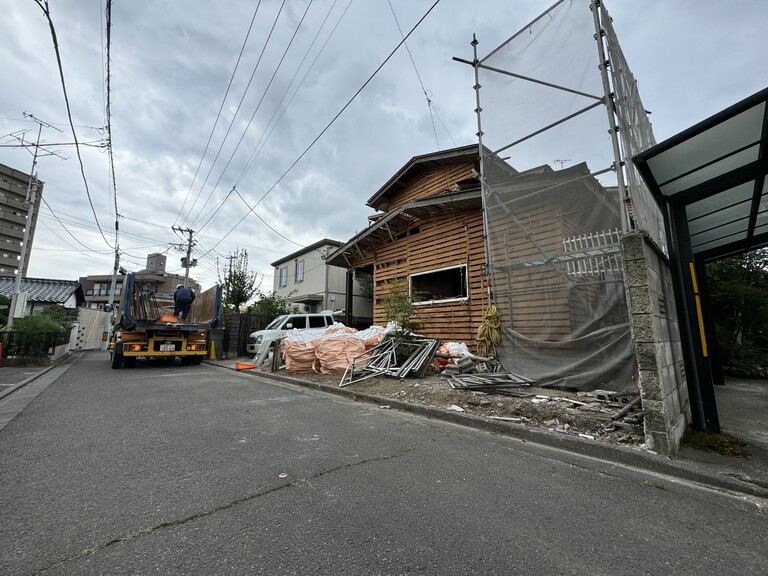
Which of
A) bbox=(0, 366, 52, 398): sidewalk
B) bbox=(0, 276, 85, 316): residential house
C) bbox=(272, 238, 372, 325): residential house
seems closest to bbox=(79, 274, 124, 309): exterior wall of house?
bbox=(0, 276, 85, 316): residential house

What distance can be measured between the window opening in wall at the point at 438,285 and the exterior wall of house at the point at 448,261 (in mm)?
155

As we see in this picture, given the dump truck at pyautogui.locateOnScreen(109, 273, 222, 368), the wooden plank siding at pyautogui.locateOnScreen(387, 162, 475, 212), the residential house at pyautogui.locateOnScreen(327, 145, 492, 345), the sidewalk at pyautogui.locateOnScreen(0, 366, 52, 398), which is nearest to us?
the sidewalk at pyautogui.locateOnScreen(0, 366, 52, 398)

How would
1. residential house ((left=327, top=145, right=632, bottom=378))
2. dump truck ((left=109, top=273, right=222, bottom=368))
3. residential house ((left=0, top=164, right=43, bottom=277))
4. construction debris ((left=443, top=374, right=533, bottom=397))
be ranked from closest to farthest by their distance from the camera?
residential house ((left=327, top=145, right=632, bottom=378)), construction debris ((left=443, top=374, right=533, bottom=397)), dump truck ((left=109, top=273, right=222, bottom=368)), residential house ((left=0, top=164, right=43, bottom=277))

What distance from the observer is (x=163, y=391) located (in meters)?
6.32

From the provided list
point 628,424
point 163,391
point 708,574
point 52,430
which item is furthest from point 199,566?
point 163,391

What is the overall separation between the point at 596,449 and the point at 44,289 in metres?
35.0

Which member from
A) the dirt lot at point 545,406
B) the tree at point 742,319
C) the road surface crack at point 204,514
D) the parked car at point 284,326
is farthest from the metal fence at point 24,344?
the tree at point 742,319

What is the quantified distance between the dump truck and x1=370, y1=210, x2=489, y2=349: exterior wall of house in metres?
6.11

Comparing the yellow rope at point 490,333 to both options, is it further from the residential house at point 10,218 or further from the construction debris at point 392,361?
the residential house at point 10,218

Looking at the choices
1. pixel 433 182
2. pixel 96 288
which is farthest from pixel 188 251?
pixel 96 288

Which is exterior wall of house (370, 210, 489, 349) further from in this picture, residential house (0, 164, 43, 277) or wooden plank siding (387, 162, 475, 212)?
residential house (0, 164, 43, 277)

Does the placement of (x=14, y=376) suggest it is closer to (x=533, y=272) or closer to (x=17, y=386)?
(x=17, y=386)

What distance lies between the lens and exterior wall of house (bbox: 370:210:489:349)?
8.62 m

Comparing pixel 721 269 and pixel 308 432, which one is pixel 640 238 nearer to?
pixel 308 432
